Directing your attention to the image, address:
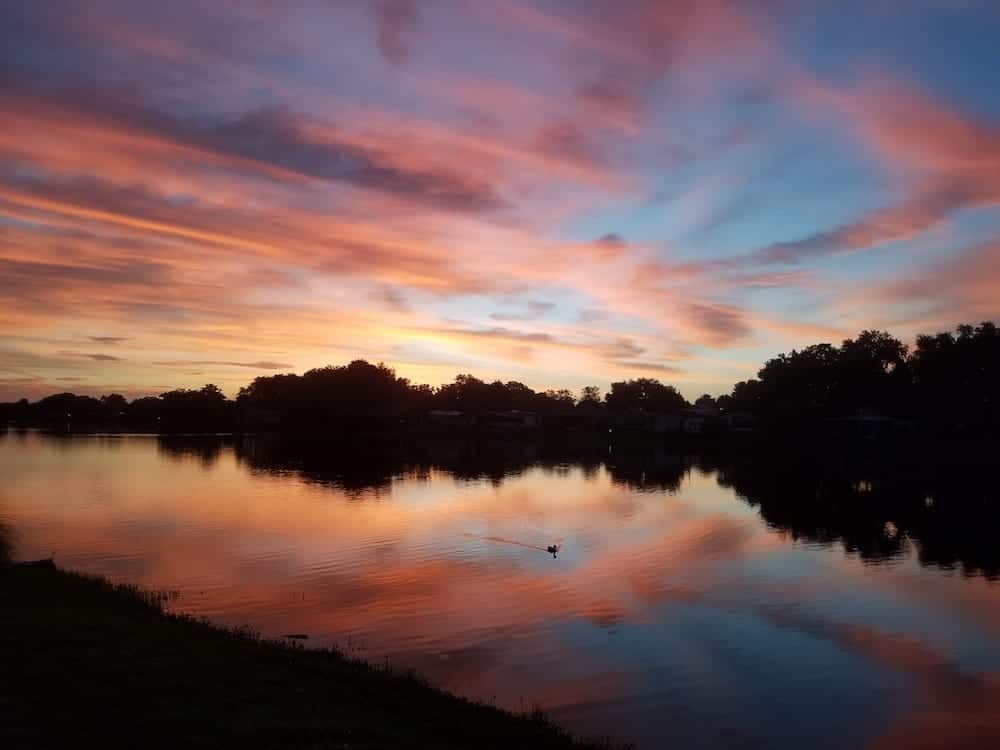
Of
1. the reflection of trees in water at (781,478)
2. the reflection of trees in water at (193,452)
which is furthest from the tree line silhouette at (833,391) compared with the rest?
the reflection of trees in water at (193,452)

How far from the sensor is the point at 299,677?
50.6ft

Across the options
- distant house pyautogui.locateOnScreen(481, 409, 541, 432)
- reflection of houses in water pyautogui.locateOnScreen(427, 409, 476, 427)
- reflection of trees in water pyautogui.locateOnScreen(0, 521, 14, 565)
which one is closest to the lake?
reflection of trees in water pyautogui.locateOnScreen(0, 521, 14, 565)

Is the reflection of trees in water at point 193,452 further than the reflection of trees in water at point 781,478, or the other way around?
the reflection of trees in water at point 193,452

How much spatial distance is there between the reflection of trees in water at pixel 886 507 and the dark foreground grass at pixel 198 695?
2999 centimetres

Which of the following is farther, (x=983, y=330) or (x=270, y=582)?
(x=983, y=330)

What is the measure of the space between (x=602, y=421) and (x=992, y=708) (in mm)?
165161

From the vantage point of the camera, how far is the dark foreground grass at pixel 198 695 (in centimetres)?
1101

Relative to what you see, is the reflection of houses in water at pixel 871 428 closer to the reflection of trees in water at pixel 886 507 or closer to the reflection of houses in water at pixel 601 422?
the reflection of houses in water at pixel 601 422

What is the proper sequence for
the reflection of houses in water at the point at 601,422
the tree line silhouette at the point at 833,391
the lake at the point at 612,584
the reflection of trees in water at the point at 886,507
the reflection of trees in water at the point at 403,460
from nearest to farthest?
the lake at the point at 612,584 < the reflection of trees in water at the point at 886,507 < the reflection of trees in water at the point at 403,460 < the tree line silhouette at the point at 833,391 < the reflection of houses in water at the point at 601,422

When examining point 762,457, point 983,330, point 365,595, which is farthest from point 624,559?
point 983,330

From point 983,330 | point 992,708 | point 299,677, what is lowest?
point 992,708

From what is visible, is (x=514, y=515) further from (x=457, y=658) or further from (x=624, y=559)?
(x=457, y=658)

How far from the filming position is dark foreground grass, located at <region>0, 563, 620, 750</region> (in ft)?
36.1

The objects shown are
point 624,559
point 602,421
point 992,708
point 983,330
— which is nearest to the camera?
point 992,708
